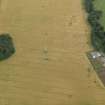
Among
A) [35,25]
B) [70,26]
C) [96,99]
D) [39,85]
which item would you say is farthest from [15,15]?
[96,99]

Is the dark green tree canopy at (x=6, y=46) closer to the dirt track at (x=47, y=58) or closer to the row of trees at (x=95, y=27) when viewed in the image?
the dirt track at (x=47, y=58)

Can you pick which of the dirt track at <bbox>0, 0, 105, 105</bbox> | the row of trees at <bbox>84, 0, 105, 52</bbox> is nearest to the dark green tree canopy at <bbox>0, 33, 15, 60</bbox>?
the dirt track at <bbox>0, 0, 105, 105</bbox>

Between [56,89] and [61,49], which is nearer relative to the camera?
[56,89]

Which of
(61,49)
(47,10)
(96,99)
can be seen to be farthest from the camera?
(47,10)

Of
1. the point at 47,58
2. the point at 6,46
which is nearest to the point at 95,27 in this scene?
the point at 47,58

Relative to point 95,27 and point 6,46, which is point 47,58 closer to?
point 6,46

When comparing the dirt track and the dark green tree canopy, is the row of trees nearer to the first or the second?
the dirt track

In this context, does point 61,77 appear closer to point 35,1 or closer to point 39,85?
point 39,85
